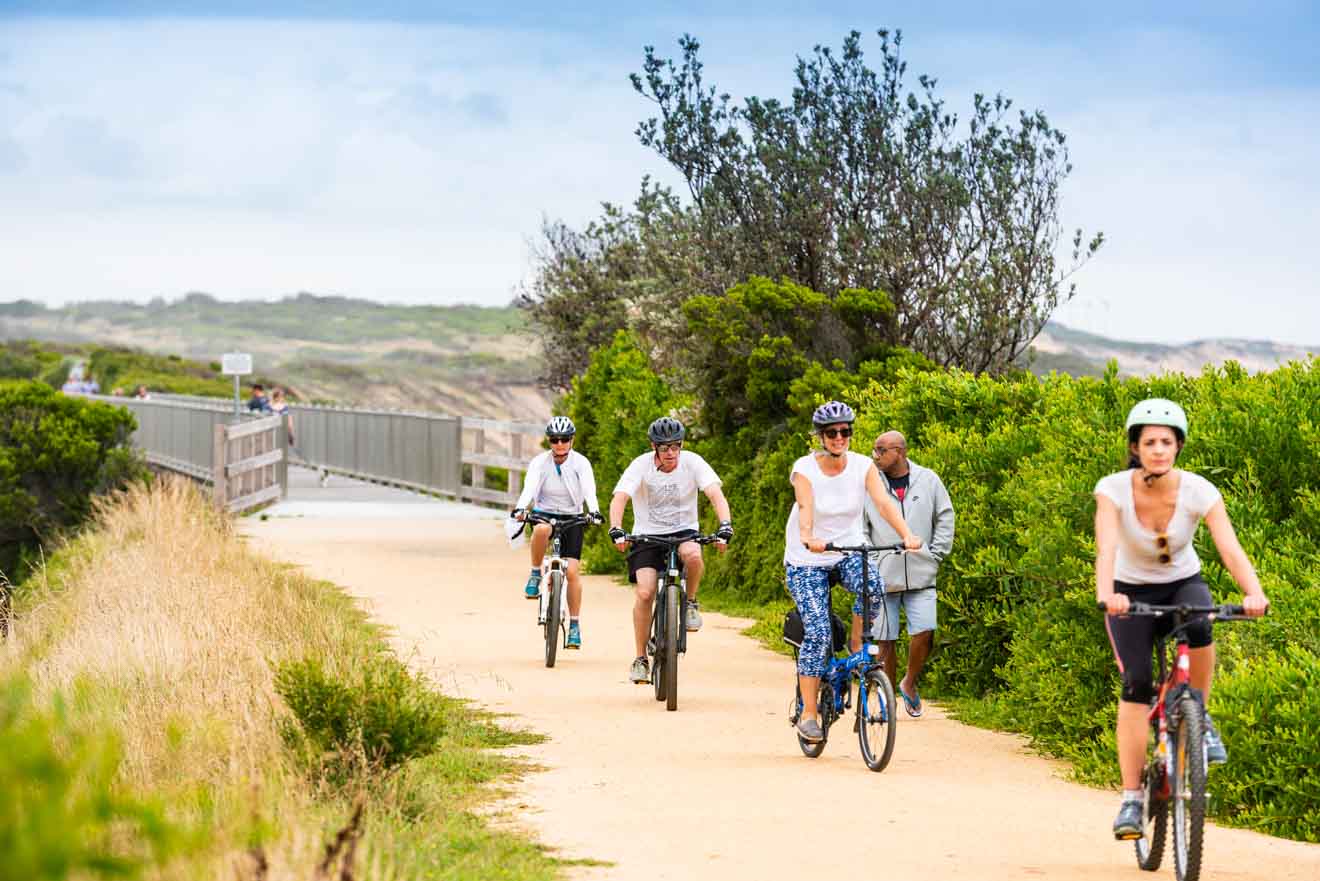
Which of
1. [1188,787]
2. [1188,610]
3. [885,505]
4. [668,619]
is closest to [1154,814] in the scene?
[1188,787]

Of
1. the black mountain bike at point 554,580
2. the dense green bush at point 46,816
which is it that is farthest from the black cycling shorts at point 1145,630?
the black mountain bike at point 554,580

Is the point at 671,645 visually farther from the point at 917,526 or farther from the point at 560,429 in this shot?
the point at 560,429

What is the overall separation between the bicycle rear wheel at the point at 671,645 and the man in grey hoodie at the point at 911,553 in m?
1.30

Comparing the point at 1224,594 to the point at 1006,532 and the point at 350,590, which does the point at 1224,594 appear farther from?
the point at 350,590

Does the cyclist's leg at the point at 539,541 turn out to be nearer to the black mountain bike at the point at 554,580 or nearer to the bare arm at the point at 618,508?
the black mountain bike at the point at 554,580

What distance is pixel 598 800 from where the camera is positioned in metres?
9.26

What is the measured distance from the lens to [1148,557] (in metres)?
7.62

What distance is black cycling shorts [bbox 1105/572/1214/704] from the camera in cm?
761

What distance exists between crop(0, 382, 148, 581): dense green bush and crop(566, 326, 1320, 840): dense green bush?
21481 mm

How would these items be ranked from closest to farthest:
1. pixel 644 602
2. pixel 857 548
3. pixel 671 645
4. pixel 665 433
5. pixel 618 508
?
1. pixel 857 548
2. pixel 671 645
3. pixel 665 433
4. pixel 644 602
5. pixel 618 508

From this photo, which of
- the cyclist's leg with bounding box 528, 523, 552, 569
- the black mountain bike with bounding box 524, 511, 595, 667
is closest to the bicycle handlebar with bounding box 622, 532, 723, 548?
the black mountain bike with bounding box 524, 511, 595, 667

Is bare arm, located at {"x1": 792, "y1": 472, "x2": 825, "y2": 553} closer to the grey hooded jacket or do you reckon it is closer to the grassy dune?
the grey hooded jacket

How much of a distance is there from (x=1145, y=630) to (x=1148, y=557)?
30 centimetres

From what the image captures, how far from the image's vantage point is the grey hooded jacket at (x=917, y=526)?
1230 cm
